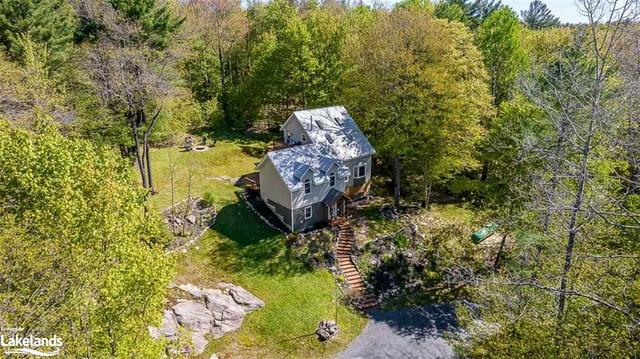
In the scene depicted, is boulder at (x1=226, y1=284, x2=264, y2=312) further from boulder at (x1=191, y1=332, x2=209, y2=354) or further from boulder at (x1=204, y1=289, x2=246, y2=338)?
boulder at (x1=191, y1=332, x2=209, y2=354)

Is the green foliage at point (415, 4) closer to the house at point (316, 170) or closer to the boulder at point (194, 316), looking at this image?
the house at point (316, 170)

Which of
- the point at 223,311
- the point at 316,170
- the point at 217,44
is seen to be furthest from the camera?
the point at 217,44

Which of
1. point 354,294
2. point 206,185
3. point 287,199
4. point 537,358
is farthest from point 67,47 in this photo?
point 537,358

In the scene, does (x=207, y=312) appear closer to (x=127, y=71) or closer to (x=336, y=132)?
(x=127, y=71)

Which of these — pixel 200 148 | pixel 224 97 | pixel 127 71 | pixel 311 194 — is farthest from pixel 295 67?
pixel 127 71

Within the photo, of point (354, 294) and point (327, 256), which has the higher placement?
point (327, 256)

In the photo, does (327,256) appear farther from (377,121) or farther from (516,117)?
(516,117)

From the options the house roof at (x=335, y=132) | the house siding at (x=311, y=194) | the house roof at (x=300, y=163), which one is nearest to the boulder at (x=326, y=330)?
the house siding at (x=311, y=194)
